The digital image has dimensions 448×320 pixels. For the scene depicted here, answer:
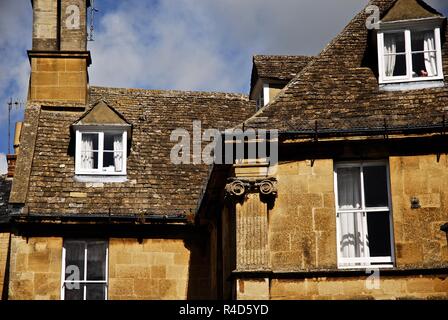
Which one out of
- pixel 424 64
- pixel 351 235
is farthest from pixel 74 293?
pixel 424 64

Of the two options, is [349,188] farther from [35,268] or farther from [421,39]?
[35,268]

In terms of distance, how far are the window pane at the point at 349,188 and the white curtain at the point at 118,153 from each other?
7049 millimetres

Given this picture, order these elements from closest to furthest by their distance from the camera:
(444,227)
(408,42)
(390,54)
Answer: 1. (444,227)
2. (408,42)
3. (390,54)

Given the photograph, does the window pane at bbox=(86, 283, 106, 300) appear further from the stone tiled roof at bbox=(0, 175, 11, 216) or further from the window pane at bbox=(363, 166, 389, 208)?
the window pane at bbox=(363, 166, 389, 208)

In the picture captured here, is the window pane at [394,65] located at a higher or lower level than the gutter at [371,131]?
higher

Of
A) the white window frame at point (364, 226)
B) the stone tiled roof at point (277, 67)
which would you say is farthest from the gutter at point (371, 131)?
the stone tiled roof at point (277, 67)

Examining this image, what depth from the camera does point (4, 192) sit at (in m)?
22.0

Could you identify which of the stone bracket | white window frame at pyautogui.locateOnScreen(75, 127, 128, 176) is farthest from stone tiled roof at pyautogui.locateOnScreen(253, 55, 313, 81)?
the stone bracket

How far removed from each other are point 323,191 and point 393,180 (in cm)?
119

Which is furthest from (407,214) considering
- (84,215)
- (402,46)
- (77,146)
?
(77,146)

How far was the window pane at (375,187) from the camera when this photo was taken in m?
15.4

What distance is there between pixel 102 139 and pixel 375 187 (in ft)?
26.5

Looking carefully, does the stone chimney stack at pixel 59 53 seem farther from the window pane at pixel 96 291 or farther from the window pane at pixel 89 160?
the window pane at pixel 96 291

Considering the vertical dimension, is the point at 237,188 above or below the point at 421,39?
below
